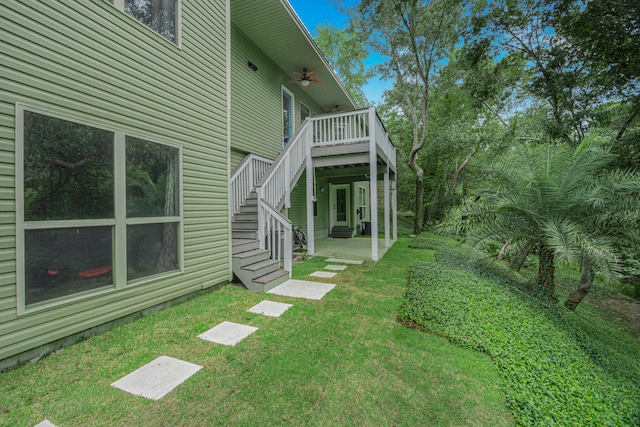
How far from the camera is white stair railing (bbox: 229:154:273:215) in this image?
5857 mm

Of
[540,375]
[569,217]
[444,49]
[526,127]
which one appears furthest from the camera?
[444,49]

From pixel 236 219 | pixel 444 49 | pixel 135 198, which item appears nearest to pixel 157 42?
pixel 135 198

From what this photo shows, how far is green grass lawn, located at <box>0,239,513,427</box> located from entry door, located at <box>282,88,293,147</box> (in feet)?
22.2

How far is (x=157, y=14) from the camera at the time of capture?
3.53 m

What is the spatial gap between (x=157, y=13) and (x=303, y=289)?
450 centimetres

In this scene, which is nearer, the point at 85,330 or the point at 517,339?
the point at 85,330

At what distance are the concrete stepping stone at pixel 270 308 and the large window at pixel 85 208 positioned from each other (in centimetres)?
130

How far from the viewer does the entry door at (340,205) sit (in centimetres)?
1274

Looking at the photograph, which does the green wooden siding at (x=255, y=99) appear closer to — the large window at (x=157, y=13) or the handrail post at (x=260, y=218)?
the handrail post at (x=260, y=218)

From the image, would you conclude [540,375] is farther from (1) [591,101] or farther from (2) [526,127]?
(2) [526,127]

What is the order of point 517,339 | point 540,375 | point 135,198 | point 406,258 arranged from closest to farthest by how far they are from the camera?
point 540,375 → point 517,339 → point 135,198 → point 406,258

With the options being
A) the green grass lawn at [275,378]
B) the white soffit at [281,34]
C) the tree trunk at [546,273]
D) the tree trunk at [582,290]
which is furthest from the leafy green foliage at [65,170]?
the tree trunk at [582,290]

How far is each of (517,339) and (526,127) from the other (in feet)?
29.5

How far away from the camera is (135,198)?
3.11 m
